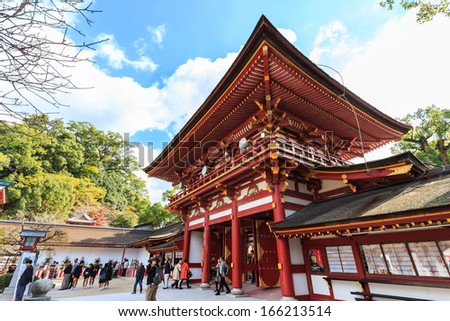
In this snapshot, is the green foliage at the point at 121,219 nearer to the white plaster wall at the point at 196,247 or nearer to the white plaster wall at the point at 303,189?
the white plaster wall at the point at 196,247

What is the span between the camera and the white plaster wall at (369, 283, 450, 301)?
4789mm

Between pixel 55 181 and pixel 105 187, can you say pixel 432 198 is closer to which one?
pixel 55 181

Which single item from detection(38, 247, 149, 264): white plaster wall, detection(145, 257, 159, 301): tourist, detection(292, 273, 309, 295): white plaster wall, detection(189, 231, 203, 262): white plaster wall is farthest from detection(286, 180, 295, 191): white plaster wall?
detection(38, 247, 149, 264): white plaster wall

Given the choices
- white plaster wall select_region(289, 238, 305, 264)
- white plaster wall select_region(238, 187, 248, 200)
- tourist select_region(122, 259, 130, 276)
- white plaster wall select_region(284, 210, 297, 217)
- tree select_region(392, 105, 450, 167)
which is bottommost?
tourist select_region(122, 259, 130, 276)

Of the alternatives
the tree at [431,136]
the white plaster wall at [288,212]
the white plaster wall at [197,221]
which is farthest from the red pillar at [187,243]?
the tree at [431,136]

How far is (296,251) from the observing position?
788cm

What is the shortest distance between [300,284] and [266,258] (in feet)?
9.06

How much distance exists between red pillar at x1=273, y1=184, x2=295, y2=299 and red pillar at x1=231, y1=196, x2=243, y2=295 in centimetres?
220

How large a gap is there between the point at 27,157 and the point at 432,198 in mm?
37586

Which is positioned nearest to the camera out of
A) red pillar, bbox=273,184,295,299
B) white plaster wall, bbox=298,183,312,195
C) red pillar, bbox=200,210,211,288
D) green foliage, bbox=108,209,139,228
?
red pillar, bbox=273,184,295,299

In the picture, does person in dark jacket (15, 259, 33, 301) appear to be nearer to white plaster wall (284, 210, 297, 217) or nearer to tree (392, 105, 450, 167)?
white plaster wall (284, 210, 297, 217)

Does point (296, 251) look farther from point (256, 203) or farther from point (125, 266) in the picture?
point (125, 266)

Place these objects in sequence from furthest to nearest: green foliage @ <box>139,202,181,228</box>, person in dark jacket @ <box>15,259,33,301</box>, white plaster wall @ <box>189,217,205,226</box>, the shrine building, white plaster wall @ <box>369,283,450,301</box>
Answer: green foliage @ <box>139,202,181,228</box>, white plaster wall @ <box>189,217,205,226</box>, person in dark jacket @ <box>15,259,33,301</box>, the shrine building, white plaster wall @ <box>369,283,450,301</box>
